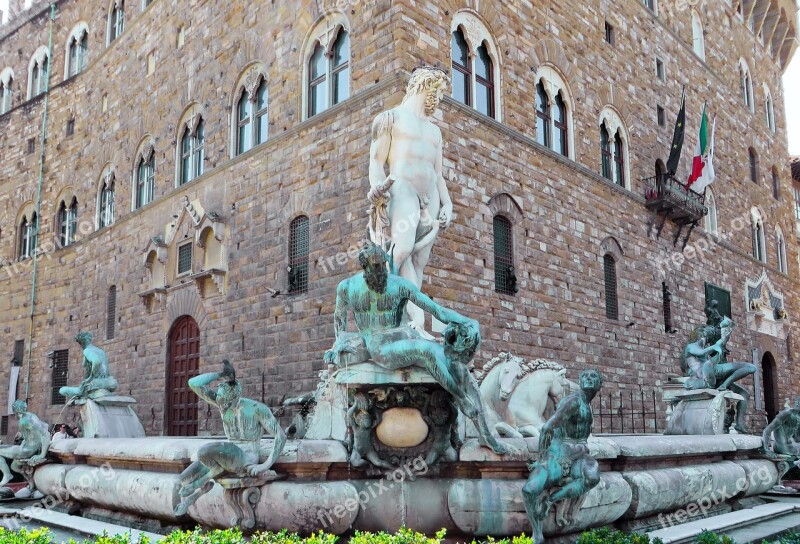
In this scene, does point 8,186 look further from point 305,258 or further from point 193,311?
point 305,258

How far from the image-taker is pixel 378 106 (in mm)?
12070

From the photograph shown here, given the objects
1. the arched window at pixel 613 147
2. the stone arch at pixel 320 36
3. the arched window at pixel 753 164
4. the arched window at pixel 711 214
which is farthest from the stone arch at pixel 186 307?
the arched window at pixel 753 164

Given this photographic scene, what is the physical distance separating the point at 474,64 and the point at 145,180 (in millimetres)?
9231

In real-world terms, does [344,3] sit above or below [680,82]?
below

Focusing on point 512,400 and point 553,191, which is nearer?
point 512,400

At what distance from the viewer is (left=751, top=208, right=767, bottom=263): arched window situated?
24.5 metres

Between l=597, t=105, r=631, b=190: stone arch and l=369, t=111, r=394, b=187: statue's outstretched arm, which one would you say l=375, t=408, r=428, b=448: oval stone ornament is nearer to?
l=369, t=111, r=394, b=187: statue's outstretched arm

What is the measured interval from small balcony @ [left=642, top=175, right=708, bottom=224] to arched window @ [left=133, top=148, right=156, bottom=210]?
11.9 metres

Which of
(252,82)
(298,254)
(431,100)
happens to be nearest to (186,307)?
(298,254)

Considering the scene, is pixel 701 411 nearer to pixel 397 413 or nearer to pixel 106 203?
pixel 397 413

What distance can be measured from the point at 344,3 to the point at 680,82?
1165cm

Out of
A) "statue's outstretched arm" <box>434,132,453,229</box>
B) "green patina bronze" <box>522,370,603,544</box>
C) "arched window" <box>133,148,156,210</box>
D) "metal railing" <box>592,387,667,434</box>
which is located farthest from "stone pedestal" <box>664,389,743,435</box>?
"arched window" <box>133,148,156,210</box>

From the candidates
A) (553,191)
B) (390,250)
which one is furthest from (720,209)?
(390,250)

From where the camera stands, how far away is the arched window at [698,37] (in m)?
22.5
